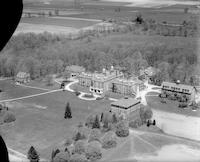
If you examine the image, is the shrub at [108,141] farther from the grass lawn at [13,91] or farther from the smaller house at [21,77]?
the smaller house at [21,77]

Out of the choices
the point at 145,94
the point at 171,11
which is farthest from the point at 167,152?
the point at 171,11

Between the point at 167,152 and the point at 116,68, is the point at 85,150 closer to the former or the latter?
the point at 167,152

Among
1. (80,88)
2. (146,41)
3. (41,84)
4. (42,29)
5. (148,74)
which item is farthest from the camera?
(42,29)

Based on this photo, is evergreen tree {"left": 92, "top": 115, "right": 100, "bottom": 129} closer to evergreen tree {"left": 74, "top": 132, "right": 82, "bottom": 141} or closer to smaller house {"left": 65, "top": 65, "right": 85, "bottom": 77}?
evergreen tree {"left": 74, "top": 132, "right": 82, "bottom": 141}

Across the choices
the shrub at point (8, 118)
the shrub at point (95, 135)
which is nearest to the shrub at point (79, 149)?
the shrub at point (95, 135)

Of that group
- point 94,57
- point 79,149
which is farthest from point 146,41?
point 79,149

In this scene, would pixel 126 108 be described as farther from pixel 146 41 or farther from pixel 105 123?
pixel 146 41
